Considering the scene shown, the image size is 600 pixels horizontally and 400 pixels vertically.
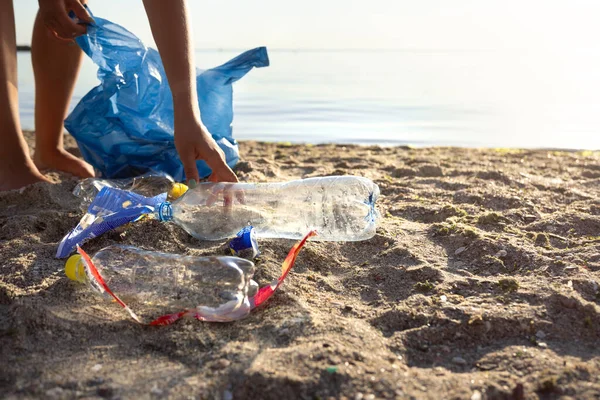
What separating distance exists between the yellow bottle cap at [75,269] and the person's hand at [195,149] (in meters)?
0.45

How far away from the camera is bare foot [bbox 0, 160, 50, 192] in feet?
8.17

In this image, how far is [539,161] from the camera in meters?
3.60

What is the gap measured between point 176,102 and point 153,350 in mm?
941

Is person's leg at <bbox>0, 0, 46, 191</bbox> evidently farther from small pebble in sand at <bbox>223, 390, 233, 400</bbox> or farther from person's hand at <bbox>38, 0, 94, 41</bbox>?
small pebble in sand at <bbox>223, 390, 233, 400</bbox>

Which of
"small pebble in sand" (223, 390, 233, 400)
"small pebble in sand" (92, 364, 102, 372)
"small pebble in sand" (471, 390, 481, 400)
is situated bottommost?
"small pebble in sand" (92, 364, 102, 372)

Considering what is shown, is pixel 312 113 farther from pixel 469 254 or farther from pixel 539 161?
pixel 469 254

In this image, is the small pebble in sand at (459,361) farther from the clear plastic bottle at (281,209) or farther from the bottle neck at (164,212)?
the bottle neck at (164,212)

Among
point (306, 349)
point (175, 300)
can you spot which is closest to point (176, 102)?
point (175, 300)

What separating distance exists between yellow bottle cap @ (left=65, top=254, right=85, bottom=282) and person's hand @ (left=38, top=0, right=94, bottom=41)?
1.41 meters

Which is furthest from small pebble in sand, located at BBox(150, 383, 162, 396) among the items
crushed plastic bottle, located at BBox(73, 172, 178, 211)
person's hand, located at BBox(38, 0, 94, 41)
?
person's hand, located at BBox(38, 0, 94, 41)

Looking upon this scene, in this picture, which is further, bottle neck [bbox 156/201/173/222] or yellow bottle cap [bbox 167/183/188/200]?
yellow bottle cap [bbox 167/183/188/200]

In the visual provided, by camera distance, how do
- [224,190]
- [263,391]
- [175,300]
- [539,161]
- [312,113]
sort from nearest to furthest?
[263,391], [175,300], [224,190], [539,161], [312,113]

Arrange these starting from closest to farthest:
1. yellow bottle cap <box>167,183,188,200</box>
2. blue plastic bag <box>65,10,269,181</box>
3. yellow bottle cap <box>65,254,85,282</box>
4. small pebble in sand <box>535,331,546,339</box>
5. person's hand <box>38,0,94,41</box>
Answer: small pebble in sand <box>535,331,546,339</box> < yellow bottle cap <box>65,254,85,282</box> < yellow bottle cap <box>167,183,188,200</box> < person's hand <box>38,0,94,41</box> < blue plastic bag <box>65,10,269,181</box>

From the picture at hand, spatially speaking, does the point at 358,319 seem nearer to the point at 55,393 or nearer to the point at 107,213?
the point at 55,393
